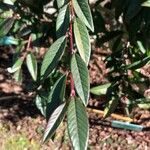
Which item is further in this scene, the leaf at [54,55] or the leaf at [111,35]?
the leaf at [111,35]

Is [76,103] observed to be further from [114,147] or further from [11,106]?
[11,106]

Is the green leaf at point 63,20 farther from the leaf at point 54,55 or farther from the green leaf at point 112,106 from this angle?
the green leaf at point 112,106

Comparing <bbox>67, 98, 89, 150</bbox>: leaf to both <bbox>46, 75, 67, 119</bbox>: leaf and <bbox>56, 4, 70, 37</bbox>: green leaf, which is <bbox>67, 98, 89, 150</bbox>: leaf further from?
<bbox>56, 4, 70, 37</bbox>: green leaf

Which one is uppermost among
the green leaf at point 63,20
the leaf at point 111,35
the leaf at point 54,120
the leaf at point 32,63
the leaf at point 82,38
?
the green leaf at point 63,20

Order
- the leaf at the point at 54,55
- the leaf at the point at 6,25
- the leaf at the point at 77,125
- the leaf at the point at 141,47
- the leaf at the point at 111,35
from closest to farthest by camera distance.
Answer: the leaf at the point at 77,125
the leaf at the point at 54,55
the leaf at the point at 6,25
the leaf at the point at 141,47
the leaf at the point at 111,35

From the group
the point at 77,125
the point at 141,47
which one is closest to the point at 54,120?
the point at 77,125

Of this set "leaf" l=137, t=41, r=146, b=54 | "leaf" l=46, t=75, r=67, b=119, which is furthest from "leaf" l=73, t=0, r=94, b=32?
"leaf" l=137, t=41, r=146, b=54

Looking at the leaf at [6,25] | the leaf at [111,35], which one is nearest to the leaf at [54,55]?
the leaf at [6,25]
